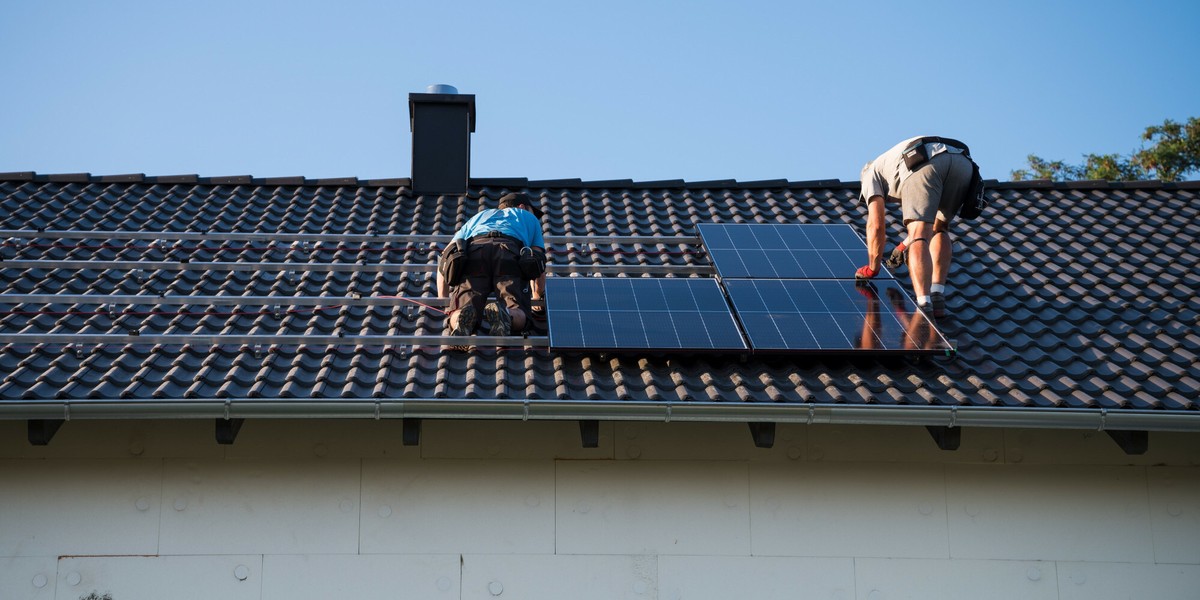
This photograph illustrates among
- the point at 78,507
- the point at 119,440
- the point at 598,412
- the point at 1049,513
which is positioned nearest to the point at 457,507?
the point at 598,412

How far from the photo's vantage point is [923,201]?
896 centimetres

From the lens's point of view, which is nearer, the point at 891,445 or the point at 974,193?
the point at 891,445

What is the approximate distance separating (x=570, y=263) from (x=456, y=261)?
1570 mm

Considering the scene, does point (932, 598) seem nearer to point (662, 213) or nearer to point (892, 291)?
point (892, 291)

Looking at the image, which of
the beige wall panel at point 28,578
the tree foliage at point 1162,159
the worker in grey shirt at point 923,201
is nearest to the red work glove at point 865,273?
the worker in grey shirt at point 923,201

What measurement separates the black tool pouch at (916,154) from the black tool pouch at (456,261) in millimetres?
3231

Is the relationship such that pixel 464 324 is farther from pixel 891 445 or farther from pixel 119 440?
pixel 891 445

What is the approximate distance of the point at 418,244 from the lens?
10.2 meters

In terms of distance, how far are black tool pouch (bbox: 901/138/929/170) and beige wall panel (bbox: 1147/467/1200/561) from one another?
2.68m

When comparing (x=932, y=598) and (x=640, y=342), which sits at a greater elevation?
(x=640, y=342)

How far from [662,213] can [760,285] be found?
2.45 meters

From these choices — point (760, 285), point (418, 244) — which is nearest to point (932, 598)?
point (760, 285)

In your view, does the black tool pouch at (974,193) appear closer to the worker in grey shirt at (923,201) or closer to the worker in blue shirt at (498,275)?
the worker in grey shirt at (923,201)

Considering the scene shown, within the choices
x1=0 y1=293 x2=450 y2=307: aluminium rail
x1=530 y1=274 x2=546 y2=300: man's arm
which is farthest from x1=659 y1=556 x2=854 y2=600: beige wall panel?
x1=0 y1=293 x2=450 y2=307: aluminium rail
